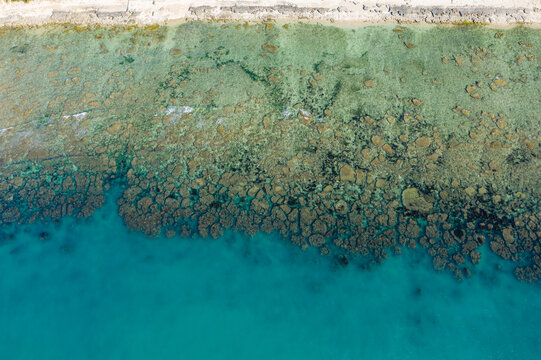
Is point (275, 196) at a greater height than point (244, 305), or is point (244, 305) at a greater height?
point (275, 196)

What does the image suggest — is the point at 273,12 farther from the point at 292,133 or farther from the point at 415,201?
the point at 415,201

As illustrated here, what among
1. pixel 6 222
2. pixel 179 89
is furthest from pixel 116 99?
pixel 6 222

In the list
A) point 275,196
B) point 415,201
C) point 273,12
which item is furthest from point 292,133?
point 273,12

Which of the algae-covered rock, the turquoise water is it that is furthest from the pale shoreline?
the turquoise water

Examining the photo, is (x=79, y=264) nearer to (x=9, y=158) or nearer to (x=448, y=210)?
(x=9, y=158)

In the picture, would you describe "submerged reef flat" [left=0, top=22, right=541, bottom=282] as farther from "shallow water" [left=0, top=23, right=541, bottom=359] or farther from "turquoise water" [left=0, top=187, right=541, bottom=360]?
"turquoise water" [left=0, top=187, right=541, bottom=360]

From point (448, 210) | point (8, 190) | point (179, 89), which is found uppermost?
point (179, 89)

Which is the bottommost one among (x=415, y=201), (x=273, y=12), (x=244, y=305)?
(x=244, y=305)
